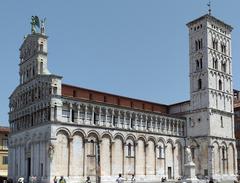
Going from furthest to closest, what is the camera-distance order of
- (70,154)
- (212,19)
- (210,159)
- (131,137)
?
(212,19)
(210,159)
(131,137)
(70,154)

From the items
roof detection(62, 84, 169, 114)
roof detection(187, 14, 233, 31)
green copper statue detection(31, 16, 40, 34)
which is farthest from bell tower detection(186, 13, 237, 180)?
green copper statue detection(31, 16, 40, 34)

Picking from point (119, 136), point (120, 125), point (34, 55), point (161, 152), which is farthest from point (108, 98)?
point (34, 55)

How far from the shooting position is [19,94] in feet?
184

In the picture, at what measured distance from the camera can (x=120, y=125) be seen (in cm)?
5438

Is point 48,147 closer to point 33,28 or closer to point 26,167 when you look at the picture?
point 26,167

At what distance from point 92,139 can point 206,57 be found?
24.5m

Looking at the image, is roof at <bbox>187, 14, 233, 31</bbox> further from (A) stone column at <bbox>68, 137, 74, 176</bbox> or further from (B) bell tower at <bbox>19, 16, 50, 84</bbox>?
(A) stone column at <bbox>68, 137, 74, 176</bbox>

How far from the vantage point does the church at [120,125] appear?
48.0 metres

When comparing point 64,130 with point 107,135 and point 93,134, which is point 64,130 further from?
point 107,135

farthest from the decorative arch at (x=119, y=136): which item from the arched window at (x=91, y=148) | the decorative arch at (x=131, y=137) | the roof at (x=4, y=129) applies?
the roof at (x=4, y=129)

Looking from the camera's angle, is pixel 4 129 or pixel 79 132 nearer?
pixel 79 132

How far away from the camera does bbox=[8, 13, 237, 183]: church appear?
48.0m

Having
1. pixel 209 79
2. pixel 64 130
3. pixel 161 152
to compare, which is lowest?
pixel 161 152

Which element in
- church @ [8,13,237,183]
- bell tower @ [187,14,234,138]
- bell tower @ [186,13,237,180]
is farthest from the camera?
bell tower @ [187,14,234,138]
